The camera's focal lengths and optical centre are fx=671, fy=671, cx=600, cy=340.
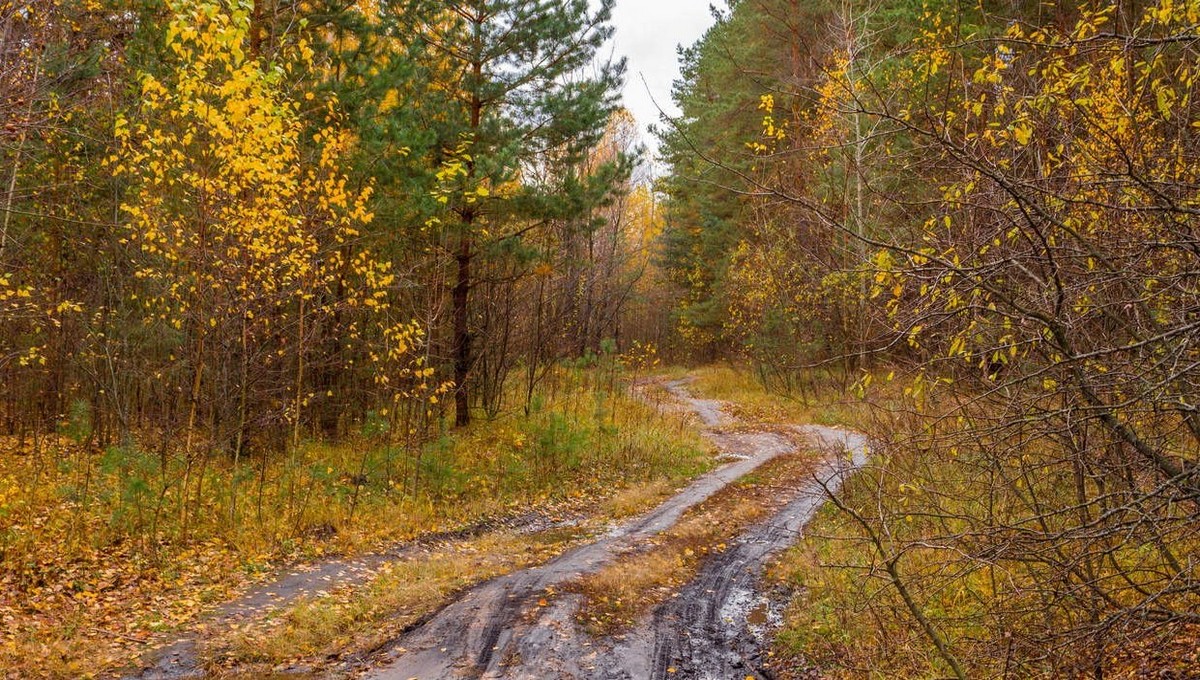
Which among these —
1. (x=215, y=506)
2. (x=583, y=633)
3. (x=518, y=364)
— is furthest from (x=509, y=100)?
(x=583, y=633)

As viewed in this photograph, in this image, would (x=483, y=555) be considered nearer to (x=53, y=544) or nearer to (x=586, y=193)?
(x=53, y=544)

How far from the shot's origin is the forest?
3.77m

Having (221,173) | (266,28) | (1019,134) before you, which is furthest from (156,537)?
(1019,134)

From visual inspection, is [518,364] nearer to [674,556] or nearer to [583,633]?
[674,556]

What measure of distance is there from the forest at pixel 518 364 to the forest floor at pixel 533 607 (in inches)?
2.3

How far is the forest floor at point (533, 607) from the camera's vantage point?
19.5ft

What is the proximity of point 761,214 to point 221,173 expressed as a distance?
16839mm

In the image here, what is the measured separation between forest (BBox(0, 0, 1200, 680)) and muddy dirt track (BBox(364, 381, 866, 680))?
0.06 meters

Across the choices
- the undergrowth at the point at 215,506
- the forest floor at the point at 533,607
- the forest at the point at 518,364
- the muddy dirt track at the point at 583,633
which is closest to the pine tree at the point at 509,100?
the forest at the point at 518,364

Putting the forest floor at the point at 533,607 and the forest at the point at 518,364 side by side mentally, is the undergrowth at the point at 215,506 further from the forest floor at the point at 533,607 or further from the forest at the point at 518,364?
the forest floor at the point at 533,607

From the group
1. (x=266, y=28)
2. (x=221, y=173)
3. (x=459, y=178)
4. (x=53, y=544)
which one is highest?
(x=266, y=28)

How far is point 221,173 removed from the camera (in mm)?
8258

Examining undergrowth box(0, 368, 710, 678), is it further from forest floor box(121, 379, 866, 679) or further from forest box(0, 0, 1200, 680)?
forest floor box(121, 379, 866, 679)

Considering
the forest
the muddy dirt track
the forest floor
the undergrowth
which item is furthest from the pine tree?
the muddy dirt track
